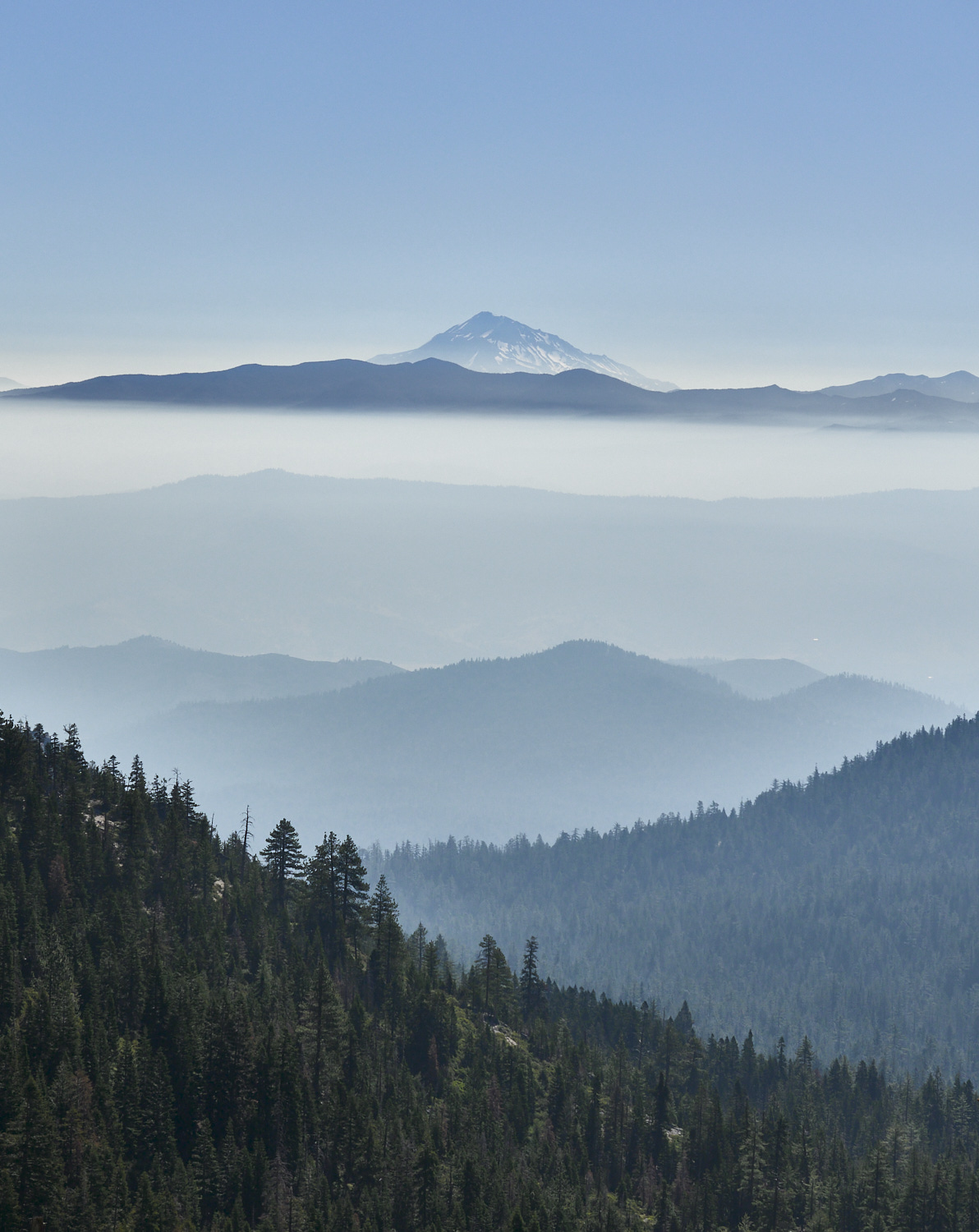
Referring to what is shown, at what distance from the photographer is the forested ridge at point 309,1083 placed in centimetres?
7512

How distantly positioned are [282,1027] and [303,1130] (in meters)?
10.0

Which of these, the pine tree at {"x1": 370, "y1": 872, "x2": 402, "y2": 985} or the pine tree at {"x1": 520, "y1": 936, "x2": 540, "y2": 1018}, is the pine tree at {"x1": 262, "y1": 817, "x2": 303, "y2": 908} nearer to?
the pine tree at {"x1": 370, "y1": 872, "x2": 402, "y2": 985}

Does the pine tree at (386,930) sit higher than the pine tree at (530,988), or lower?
higher

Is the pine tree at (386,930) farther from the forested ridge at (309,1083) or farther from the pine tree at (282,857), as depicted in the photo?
the pine tree at (282,857)

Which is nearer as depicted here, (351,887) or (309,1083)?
(309,1083)

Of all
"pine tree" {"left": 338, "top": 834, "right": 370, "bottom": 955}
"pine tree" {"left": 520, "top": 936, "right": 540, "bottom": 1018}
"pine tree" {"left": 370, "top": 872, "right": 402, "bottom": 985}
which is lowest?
"pine tree" {"left": 520, "top": 936, "right": 540, "bottom": 1018}

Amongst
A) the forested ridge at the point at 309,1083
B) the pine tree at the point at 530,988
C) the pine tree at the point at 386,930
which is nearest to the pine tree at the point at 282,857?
the forested ridge at the point at 309,1083

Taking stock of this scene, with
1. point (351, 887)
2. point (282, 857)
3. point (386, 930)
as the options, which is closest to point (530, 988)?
point (386, 930)

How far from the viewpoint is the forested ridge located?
7512cm

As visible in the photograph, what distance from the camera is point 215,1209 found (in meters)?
75.2

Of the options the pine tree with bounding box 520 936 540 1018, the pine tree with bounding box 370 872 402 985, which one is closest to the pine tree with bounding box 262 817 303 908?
A: the pine tree with bounding box 370 872 402 985

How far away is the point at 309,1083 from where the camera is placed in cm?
8881

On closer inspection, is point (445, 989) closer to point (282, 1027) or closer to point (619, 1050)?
point (619, 1050)

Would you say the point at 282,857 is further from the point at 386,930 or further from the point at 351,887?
the point at 386,930
